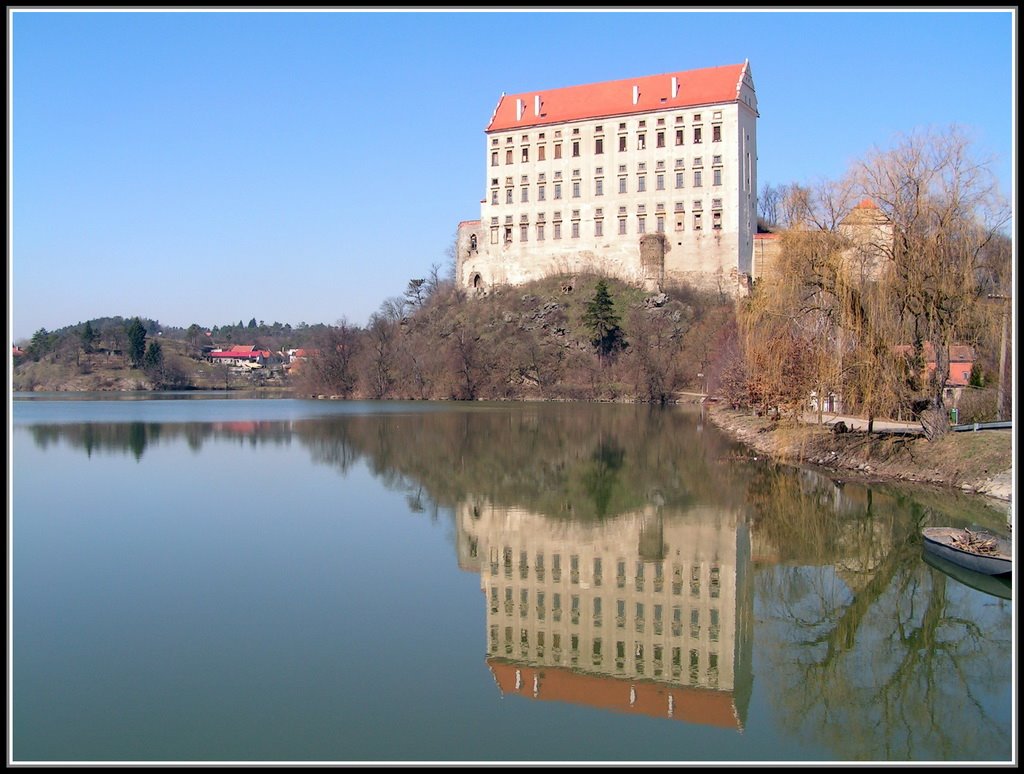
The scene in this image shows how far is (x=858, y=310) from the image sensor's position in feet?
71.6

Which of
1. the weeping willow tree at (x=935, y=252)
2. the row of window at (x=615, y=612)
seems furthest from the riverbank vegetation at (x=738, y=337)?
the row of window at (x=615, y=612)

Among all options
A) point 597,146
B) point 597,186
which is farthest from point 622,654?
point 597,146

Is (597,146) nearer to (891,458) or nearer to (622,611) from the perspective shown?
(891,458)

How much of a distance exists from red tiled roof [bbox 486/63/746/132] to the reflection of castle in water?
50.8 metres

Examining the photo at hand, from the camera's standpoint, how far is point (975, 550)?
13391mm

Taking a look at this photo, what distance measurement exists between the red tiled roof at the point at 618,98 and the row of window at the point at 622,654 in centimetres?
5624

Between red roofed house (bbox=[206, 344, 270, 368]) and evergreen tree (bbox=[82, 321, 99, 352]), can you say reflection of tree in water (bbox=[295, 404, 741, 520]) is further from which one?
red roofed house (bbox=[206, 344, 270, 368])

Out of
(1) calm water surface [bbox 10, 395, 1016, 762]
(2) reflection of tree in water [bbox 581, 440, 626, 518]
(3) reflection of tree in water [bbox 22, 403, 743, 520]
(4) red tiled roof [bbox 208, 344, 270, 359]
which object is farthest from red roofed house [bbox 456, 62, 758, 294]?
(4) red tiled roof [bbox 208, 344, 270, 359]

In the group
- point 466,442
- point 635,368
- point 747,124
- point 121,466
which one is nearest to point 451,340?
point 635,368

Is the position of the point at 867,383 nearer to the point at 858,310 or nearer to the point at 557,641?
the point at 858,310

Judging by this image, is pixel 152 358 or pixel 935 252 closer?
pixel 935 252

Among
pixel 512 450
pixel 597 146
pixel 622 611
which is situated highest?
pixel 597 146

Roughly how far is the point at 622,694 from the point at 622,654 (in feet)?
4.05

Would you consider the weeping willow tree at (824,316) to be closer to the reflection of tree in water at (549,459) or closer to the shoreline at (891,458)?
the shoreline at (891,458)
